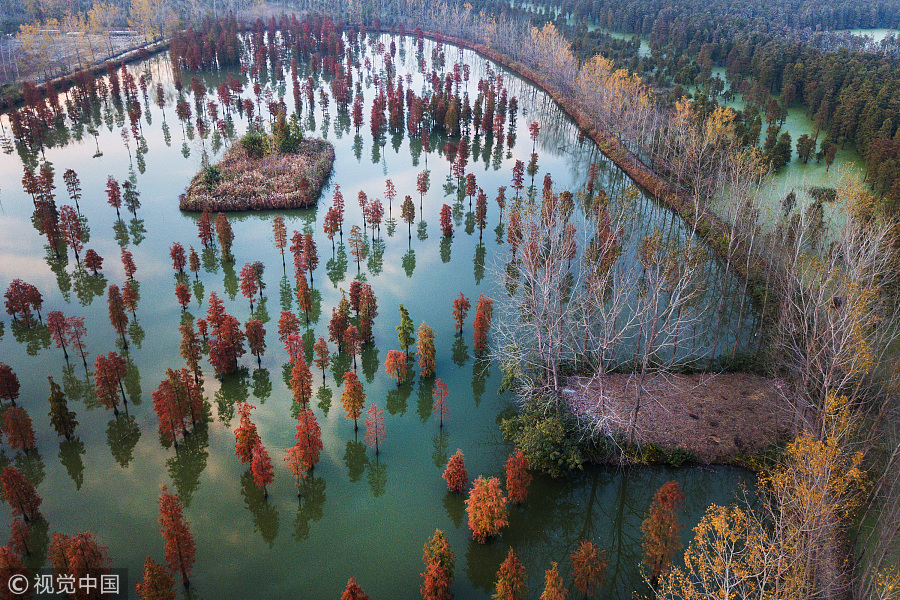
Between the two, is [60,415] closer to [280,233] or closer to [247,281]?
[247,281]

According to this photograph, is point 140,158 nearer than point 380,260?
No

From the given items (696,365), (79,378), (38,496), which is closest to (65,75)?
(79,378)

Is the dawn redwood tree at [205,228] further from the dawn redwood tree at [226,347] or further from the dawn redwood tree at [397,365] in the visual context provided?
the dawn redwood tree at [397,365]

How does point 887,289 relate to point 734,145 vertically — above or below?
below

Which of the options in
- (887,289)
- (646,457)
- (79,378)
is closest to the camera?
(646,457)

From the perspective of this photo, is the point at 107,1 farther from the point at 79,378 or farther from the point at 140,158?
the point at 79,378

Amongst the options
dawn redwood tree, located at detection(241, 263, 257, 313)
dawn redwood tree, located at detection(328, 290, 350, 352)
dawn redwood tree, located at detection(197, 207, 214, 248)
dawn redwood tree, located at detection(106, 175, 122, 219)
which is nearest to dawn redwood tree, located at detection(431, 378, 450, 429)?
dawn redwood tree, located at detection(328, 290, 350, 352)

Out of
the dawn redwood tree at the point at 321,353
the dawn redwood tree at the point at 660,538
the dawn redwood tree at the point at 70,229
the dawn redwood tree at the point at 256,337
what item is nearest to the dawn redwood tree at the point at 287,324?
the dawn redwood tree at the point at 256,337
